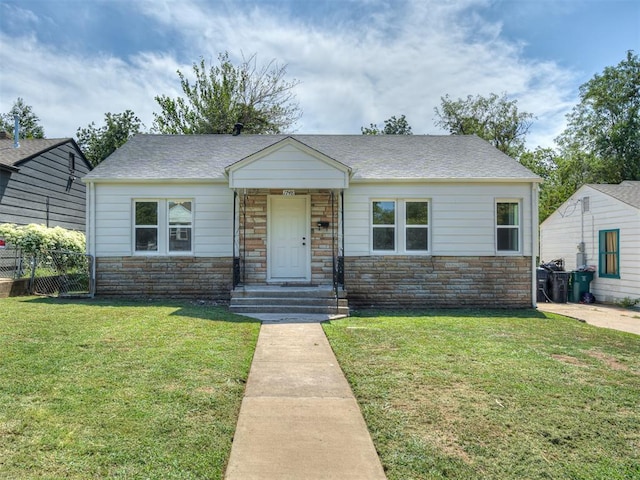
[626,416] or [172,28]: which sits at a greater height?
[172,28]

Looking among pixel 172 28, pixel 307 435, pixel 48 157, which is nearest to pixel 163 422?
pixel 307 435

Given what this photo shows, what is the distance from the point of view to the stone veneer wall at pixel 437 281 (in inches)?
390

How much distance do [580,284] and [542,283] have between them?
3.73ft

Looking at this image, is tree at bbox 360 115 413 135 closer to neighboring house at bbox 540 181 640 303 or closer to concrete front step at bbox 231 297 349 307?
neighboring house at bbox 540 181 640 303

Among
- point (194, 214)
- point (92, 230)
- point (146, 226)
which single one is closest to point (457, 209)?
point (194, 214)

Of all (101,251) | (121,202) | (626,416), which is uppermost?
(121,202)

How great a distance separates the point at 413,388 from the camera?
3.80 meters

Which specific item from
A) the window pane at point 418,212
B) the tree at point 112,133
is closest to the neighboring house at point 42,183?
the tree at point 112,133

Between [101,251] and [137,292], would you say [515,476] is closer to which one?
[137,292]

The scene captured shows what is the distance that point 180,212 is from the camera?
33.7 feet

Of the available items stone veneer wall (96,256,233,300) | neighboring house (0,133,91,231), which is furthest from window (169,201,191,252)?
neighboring house (0,133,91,231)

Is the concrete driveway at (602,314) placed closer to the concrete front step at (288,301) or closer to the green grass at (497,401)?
the green grass at (497,401)

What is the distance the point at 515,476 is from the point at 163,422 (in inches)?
97.7

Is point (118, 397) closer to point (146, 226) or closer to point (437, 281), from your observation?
point (146, 226)
